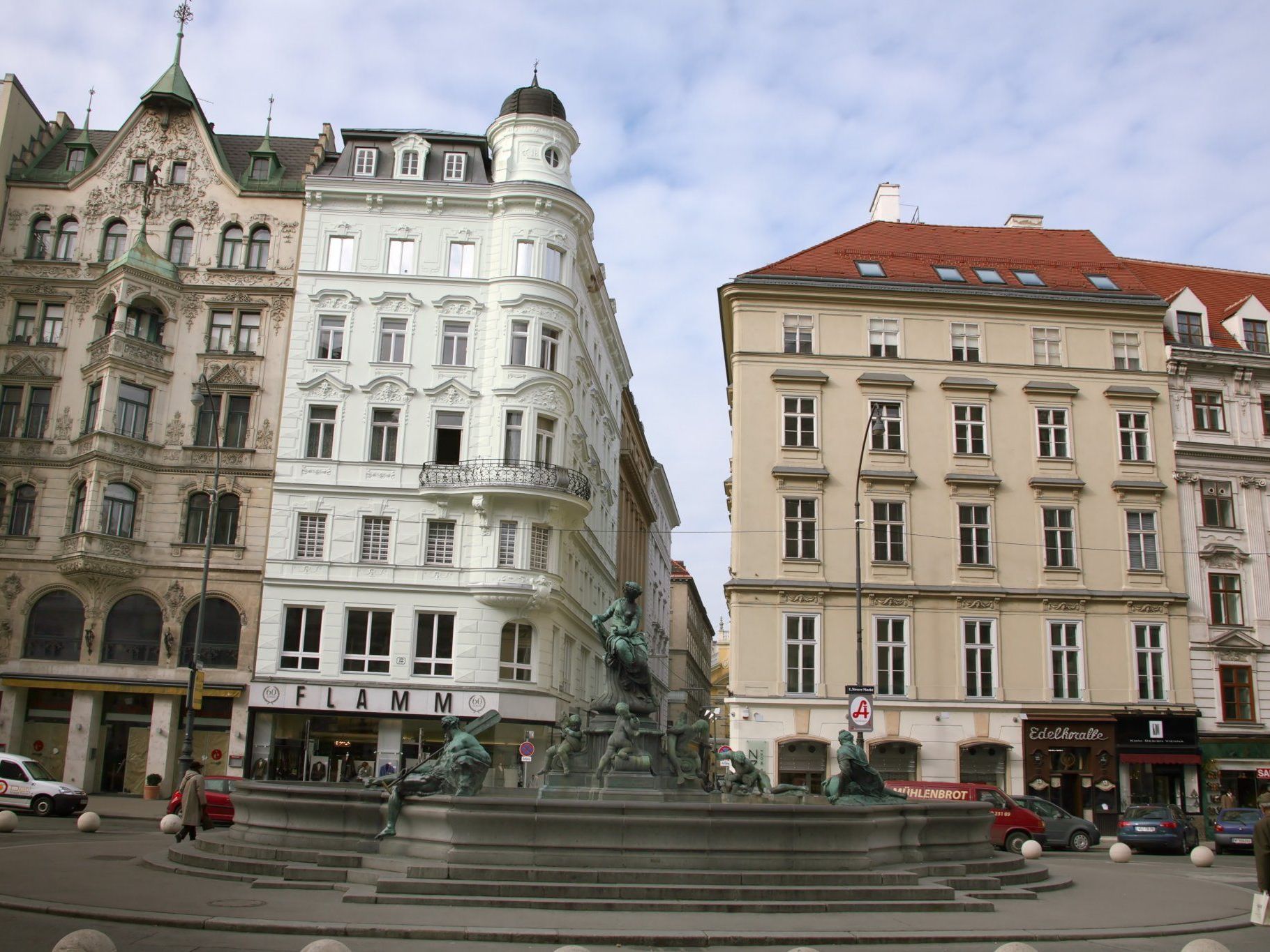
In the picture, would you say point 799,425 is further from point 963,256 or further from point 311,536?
point 311,536

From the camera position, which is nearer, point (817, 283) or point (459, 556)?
point (459, 556)

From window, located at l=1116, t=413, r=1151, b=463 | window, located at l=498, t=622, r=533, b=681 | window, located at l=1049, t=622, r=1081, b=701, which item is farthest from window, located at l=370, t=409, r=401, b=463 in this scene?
window, located at l=1116, t=413, r=1151, b=463

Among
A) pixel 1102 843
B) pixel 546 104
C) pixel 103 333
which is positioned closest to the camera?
pixel 1102 843

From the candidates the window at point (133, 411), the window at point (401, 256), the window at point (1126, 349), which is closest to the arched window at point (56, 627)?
the window at point (133, 411)

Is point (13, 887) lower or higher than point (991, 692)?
lower

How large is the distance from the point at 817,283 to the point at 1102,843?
20398mm

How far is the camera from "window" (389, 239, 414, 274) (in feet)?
132

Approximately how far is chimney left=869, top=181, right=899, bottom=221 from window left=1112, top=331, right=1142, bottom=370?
1128cm

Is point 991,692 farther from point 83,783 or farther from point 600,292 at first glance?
point 83,783

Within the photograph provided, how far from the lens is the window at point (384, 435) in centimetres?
3856

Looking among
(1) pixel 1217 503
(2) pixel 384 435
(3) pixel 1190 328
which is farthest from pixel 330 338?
(1) pixel 1217 503

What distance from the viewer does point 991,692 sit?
3753 cm

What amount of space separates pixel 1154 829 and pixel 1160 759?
8465 millimetres

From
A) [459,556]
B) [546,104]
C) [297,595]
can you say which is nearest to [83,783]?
[297,595]
